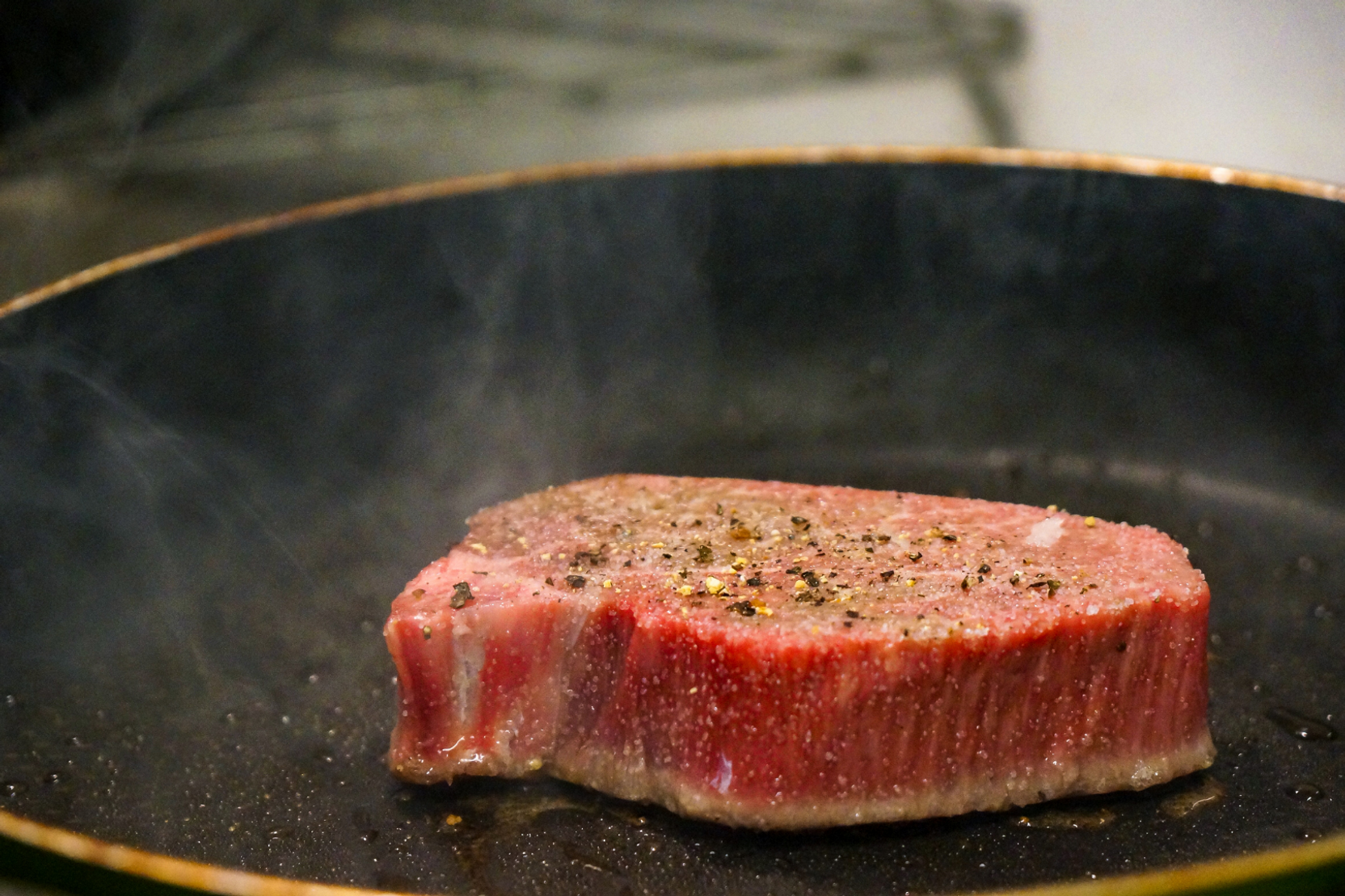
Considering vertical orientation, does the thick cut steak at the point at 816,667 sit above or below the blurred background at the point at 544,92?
below

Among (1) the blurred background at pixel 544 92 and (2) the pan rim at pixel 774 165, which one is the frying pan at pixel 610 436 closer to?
(2) the pan rim at pixel 774 165

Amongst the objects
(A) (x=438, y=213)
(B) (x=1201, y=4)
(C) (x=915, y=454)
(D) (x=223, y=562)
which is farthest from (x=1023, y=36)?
(D) (x=223, y=562)

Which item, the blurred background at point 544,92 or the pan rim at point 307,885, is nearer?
the pan rim at point 307,885

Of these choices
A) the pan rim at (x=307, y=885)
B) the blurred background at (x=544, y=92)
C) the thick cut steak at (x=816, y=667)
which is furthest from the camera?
the blurred background at (x=544, y=92)

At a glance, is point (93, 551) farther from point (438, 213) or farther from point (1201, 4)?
point (1201, 4)

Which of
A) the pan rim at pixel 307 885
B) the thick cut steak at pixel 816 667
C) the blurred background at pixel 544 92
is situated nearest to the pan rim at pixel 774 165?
the thick cut steak at pixel 816 667

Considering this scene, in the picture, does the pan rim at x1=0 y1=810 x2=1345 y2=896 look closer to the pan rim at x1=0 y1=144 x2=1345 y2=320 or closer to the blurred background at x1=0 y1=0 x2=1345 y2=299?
the pan rim at x1=0 y1=144 x2=1345 y2=320
